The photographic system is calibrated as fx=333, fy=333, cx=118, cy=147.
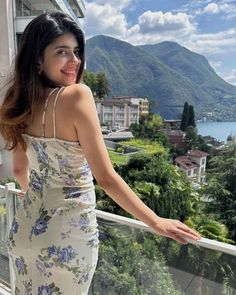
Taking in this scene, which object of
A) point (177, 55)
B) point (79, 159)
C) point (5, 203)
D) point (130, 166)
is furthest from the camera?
point (177, 55)

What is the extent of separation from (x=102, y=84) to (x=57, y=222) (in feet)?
102

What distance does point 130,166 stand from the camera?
22438 mm

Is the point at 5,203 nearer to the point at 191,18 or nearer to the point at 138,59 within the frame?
the point at 138,59

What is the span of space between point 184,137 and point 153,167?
32589 millimetres

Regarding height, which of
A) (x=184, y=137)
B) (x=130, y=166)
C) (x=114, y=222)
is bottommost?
(x=184, y=137)

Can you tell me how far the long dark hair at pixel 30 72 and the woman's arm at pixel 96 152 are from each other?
114mm

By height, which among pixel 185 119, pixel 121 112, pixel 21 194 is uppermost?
pixel 21 194

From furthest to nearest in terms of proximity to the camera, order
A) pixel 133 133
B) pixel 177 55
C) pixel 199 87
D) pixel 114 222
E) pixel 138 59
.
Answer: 1. pixel 177 55
2. pixel 138 59
3. pixel 199 87
4. pixel 133 133
5. pixel 114 222

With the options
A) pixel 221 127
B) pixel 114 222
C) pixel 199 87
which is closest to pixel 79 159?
pixel 114 222

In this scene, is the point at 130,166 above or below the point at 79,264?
below

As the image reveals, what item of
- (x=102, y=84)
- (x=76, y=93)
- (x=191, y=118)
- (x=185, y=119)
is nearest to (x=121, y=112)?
(x=102, y=84)

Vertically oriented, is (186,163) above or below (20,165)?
below

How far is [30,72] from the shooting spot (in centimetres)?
83

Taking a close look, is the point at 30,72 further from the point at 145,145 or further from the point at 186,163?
the point at 186,163
